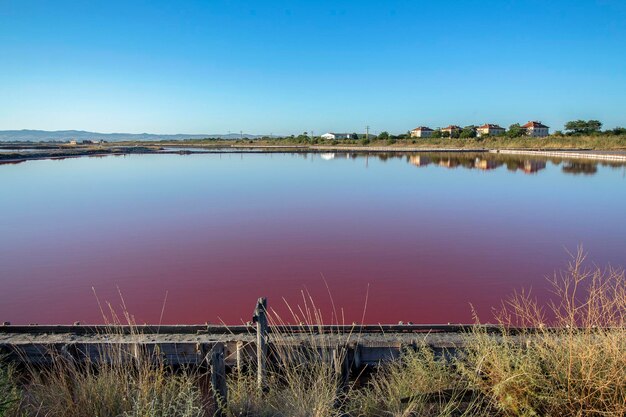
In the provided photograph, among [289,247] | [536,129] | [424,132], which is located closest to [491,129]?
[536,129]

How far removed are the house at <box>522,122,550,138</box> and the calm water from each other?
244ft

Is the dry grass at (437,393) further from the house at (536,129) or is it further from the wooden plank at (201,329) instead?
the house at (536,129)

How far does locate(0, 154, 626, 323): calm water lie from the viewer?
6160mm

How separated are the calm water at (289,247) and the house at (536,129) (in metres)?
74.3

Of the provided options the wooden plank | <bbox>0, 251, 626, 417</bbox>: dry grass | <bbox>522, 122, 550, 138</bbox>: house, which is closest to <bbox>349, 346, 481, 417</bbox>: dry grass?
<bbox>0, 251, 626, 417</bbox>: dry grass

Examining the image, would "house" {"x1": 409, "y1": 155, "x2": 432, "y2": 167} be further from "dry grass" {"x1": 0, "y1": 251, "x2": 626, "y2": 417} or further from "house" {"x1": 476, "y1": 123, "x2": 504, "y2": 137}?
Result: "house" {"x1": 476, "y1": 123, "x2": 504, "y2": 137}

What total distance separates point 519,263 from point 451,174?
18.2 meters

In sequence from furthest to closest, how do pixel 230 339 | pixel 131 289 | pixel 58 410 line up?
pixel 131 289, pixel 230 339, pixel 58 410

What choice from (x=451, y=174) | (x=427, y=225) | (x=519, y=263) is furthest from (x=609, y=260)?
(x=451, y=174)

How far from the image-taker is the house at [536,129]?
84.9 metres

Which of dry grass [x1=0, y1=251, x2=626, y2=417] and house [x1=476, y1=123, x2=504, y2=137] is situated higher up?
house [x1=476, y1=123, x2=504, y2=137]

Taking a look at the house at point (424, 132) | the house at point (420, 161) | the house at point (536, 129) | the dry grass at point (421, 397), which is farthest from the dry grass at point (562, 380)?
the house at point (424, 132)

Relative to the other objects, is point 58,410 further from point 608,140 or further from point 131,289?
point 608,140

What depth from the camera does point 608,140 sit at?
153 feet
